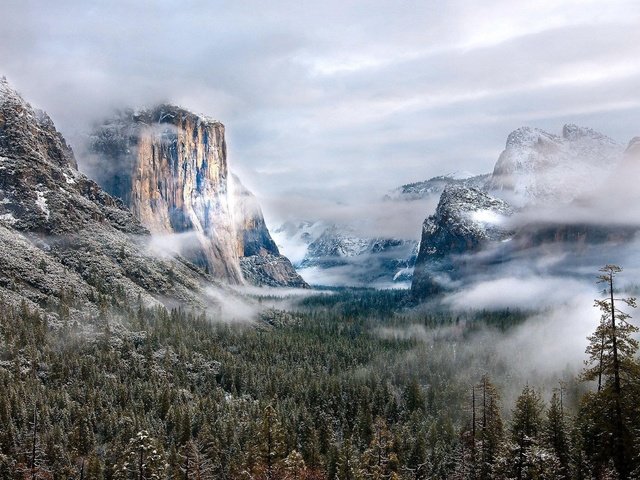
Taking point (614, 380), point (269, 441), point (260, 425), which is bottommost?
point (260, 425)

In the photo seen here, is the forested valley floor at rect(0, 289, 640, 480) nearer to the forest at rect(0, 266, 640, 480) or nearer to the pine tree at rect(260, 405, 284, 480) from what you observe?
the pine tree at rect(260, 405, 284, 480)

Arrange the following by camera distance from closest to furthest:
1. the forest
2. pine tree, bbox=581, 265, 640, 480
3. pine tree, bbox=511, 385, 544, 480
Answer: pine tree, bbox=581, 265, 640, 480
the forest
pine tree, bbox=511, 385, 544, 480

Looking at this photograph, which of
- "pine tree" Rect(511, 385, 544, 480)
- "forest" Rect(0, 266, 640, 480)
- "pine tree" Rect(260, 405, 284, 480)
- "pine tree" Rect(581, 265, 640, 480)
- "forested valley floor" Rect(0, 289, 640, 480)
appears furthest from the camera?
"pine tree" Rect(260, 405, 284, 480)

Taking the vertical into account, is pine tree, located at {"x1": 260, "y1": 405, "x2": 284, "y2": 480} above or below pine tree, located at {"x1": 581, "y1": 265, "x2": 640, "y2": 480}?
below

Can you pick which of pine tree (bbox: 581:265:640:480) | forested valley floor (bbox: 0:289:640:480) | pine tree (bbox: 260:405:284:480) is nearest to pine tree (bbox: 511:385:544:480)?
forested valley floor (bbox: 0:289:640:480)

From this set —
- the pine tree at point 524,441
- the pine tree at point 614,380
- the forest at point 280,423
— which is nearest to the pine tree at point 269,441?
the forest at point 280,423

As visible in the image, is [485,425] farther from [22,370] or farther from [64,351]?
[64,351]

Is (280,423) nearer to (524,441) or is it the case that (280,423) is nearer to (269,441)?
(269,441)

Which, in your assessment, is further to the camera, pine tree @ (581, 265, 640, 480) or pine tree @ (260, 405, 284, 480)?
pine tree @ (260, 405, 284, 480)

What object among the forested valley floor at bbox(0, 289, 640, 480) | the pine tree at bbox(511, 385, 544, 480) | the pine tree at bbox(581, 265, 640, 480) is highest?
the pine tree at bbox(581, 265, 640, 480)

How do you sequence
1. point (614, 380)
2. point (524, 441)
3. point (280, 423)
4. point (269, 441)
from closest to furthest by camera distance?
1. point (614, 380)
2. point (524, 441)
3. point (269, 441)
4. point (280, 423)

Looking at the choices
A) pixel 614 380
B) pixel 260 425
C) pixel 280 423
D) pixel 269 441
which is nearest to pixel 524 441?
pixel 614 380
